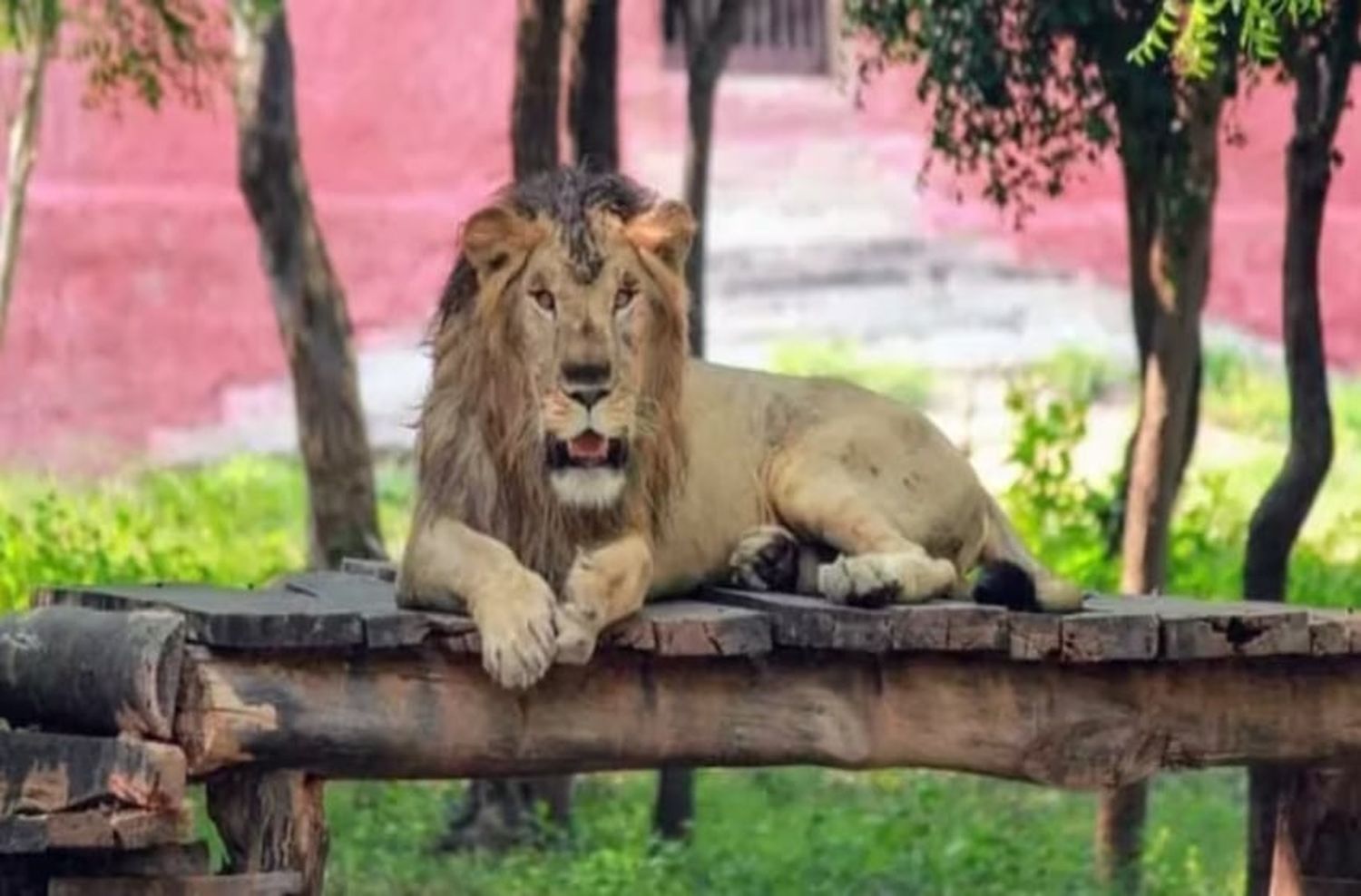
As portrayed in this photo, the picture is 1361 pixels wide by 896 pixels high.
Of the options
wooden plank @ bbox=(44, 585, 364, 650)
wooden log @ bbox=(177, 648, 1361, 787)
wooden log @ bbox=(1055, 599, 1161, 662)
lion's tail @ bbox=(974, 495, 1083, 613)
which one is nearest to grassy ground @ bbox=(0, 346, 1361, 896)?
wooden log @ bbox=(177, 648, 1361, 787)

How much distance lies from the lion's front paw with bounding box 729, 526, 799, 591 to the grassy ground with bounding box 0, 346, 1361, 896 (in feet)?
9.20

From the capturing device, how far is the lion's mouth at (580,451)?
6523 mm

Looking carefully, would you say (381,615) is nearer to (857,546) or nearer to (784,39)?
(857,546)

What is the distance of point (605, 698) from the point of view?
644 centimetres

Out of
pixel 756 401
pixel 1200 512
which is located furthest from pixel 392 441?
pixel 756 401

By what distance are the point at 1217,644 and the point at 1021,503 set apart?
5.79m

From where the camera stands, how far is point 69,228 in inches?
636

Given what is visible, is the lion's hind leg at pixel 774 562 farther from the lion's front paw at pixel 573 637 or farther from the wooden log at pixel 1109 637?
the lion's front paw at pixel 573 637

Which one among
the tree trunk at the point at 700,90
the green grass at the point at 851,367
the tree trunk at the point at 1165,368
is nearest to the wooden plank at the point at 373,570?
the tree trunk at the point at 1165,368

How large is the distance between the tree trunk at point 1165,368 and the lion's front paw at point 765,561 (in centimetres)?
261

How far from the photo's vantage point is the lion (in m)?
6.45

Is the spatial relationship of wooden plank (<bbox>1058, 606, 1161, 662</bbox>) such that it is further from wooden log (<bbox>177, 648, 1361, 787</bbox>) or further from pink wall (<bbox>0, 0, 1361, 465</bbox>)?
pink wall (<bbox>0, 0, 1361, 465</bbox>)

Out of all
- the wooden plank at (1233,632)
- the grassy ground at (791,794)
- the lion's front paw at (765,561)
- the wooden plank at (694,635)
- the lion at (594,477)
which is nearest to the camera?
the wooden plank at (694,635)

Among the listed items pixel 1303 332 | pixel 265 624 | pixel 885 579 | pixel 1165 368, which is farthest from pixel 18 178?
pixel 265 624
